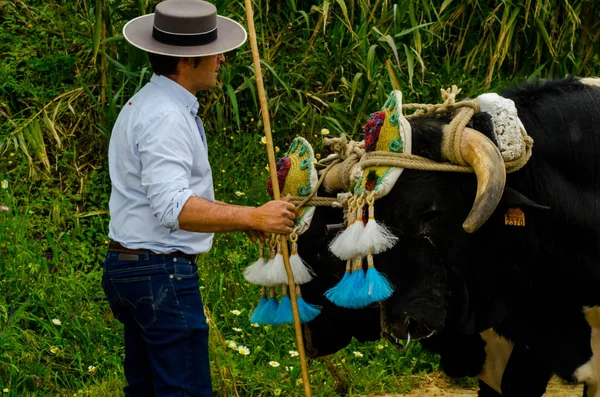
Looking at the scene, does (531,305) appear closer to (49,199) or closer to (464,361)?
(464,361)

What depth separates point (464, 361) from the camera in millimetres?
4426

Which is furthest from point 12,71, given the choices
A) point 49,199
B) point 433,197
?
point 433,197

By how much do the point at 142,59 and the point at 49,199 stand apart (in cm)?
104

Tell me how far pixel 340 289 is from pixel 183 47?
1040 mm

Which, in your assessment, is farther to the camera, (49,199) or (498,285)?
(49,199)

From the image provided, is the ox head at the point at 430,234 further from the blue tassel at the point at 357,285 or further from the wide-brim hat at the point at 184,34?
the wide-brim hat at the point at 184,34

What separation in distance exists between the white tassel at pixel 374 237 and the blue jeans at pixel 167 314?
63cm

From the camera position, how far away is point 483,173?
359cm

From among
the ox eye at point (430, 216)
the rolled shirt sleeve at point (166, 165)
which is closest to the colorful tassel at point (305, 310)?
the ox eye at point (430, 216)

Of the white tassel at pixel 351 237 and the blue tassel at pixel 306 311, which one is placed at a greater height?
the white tassel at pixel 351 237

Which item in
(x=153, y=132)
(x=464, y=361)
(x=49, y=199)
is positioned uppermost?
(x=153, y=132)

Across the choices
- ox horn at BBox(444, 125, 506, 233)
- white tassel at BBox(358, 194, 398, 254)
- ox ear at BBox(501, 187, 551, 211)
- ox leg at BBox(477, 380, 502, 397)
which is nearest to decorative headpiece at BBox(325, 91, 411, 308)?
white tassel at BBox(358, 194, 398, 254)

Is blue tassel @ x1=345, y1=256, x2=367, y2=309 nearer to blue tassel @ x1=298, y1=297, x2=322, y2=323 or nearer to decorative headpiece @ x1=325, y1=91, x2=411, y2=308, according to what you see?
decorative headpiece @ x1=325, y1=91, x2=411, y2=308

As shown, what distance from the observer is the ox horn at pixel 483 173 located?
11.6 ft
